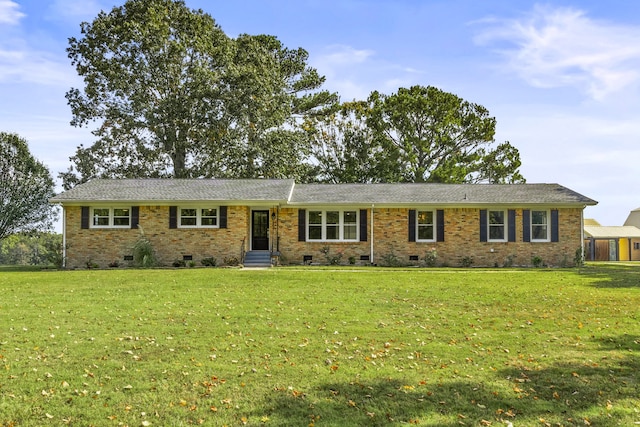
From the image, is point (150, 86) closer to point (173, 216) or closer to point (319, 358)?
point (173, 216)

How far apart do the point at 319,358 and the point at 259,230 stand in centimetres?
1832

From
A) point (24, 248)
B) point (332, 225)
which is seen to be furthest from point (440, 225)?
point (24, 248)

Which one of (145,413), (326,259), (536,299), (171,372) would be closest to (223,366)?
(171,372)

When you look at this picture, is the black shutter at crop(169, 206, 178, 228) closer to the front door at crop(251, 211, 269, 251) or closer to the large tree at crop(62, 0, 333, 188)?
the front door at crop(251, 211, 269, 251)

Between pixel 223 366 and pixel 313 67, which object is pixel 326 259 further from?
pixel 313 67

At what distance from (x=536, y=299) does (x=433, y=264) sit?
36.5 feet

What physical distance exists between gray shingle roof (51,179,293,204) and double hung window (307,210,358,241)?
5.97ft

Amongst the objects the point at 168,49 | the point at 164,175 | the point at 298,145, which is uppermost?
the point at 168,49

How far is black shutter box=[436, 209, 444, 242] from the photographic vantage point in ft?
80.9

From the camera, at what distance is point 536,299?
1302cm

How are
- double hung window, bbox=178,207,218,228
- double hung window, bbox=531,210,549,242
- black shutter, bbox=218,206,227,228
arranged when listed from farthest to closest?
double hung window, bbox=531,210,549,242 → double hung window, bbox=178,207,218,228 → black shutter, bbox=218,206,227,228

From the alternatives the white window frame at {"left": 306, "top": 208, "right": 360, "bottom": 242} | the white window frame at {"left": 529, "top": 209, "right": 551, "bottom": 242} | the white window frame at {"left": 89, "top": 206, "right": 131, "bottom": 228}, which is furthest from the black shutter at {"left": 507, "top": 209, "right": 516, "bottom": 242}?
the white window frame at {"left": 89, "top": 206, "right": 131, "bottom": 228}

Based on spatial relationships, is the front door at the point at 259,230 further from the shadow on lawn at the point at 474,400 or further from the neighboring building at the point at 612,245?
the neighboring building at the point at 612,245

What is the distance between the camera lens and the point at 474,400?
580cm
